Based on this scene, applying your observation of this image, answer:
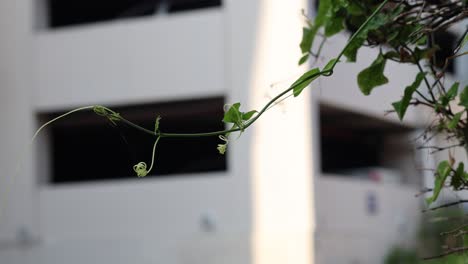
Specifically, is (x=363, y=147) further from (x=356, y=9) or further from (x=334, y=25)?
(x=356, y=9)

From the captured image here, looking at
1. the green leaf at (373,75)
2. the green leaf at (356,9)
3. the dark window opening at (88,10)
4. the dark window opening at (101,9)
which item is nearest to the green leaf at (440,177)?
the green leaf at (373,75)

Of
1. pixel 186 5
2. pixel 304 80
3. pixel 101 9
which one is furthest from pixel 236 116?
pixel 101 9

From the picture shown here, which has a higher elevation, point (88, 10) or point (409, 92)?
point (88, 10)

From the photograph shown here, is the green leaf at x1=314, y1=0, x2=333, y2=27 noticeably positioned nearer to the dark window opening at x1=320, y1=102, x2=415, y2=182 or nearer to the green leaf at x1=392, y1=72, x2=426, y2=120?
the green leaf at x1=392, y1=72, x2=426, y2=120

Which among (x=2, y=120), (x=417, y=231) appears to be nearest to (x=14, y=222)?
(x=2, y=120)

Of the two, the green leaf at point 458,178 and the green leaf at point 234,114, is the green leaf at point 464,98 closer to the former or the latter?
the green leaf at point 458,178

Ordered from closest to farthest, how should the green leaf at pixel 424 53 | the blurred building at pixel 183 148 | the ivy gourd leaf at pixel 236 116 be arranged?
1. the ivy gourd leaf at pixel 236 116
2. the green leaf at pixel 424 53
3. the blurred building at pixel 183 148
